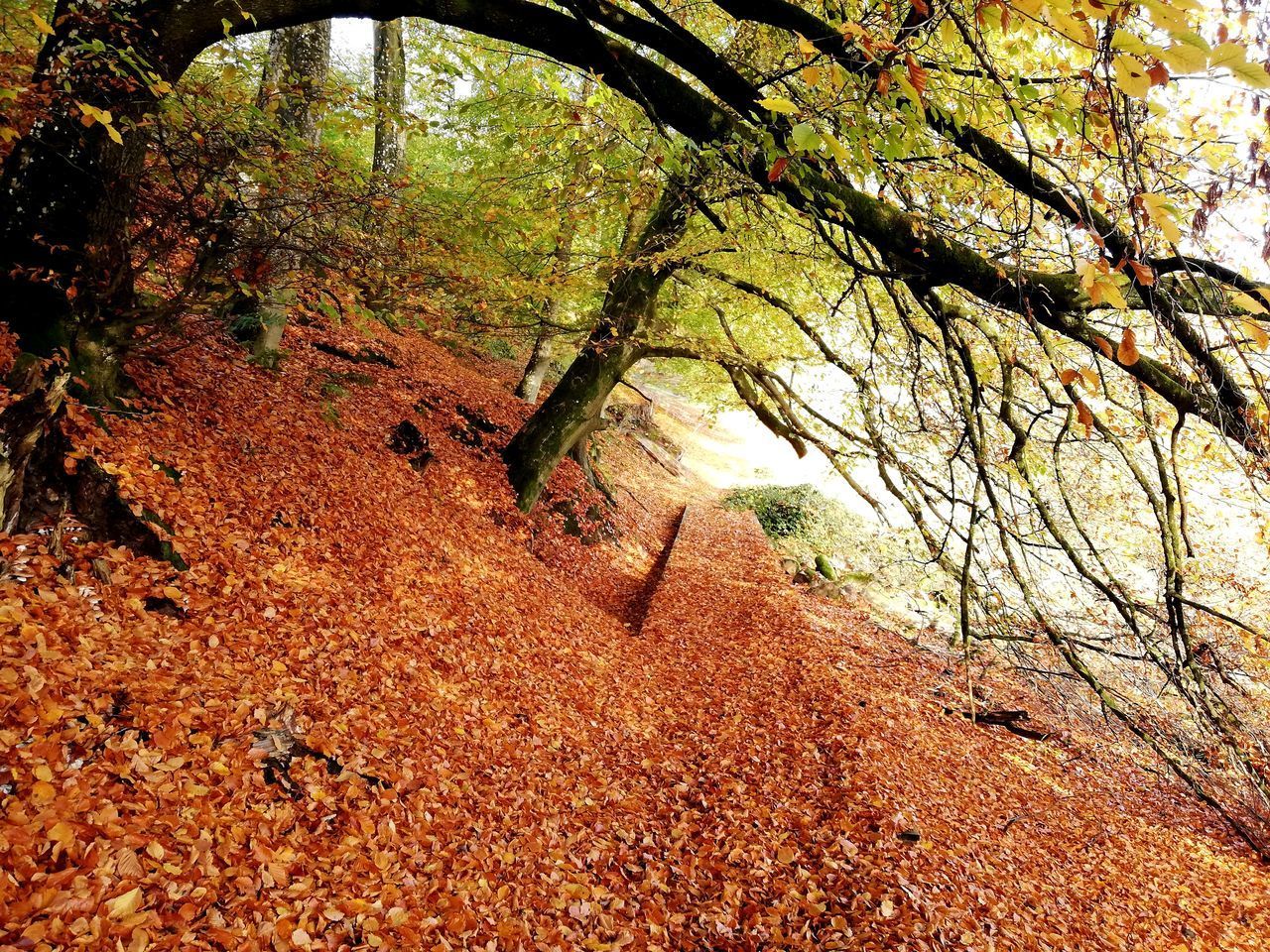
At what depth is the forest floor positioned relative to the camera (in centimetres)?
325

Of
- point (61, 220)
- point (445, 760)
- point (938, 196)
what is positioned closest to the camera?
point (61, 220)

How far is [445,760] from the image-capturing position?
16.1 ft

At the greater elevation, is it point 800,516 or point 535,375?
point 800,516

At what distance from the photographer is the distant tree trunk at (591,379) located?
1004 cm

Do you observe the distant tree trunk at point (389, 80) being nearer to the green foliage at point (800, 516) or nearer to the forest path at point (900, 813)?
the forest path at point (900, 813)

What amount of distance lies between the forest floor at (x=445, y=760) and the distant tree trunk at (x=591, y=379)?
1578mm

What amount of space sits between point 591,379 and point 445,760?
23.3ft

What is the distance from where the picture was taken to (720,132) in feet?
11.6

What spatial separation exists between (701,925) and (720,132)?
531 cm

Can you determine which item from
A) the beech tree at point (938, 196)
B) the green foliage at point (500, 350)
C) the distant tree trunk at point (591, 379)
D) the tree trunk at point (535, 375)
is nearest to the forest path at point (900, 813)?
the beech tree at point (938, 196)

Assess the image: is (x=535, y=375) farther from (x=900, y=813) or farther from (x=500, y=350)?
(x=900, y=813)

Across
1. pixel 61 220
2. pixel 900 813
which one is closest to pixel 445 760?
pixel 900 813

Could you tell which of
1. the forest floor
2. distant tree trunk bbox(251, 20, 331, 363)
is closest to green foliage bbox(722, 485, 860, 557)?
the forest floor

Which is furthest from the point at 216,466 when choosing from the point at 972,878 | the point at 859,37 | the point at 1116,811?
the point at 1116,811
